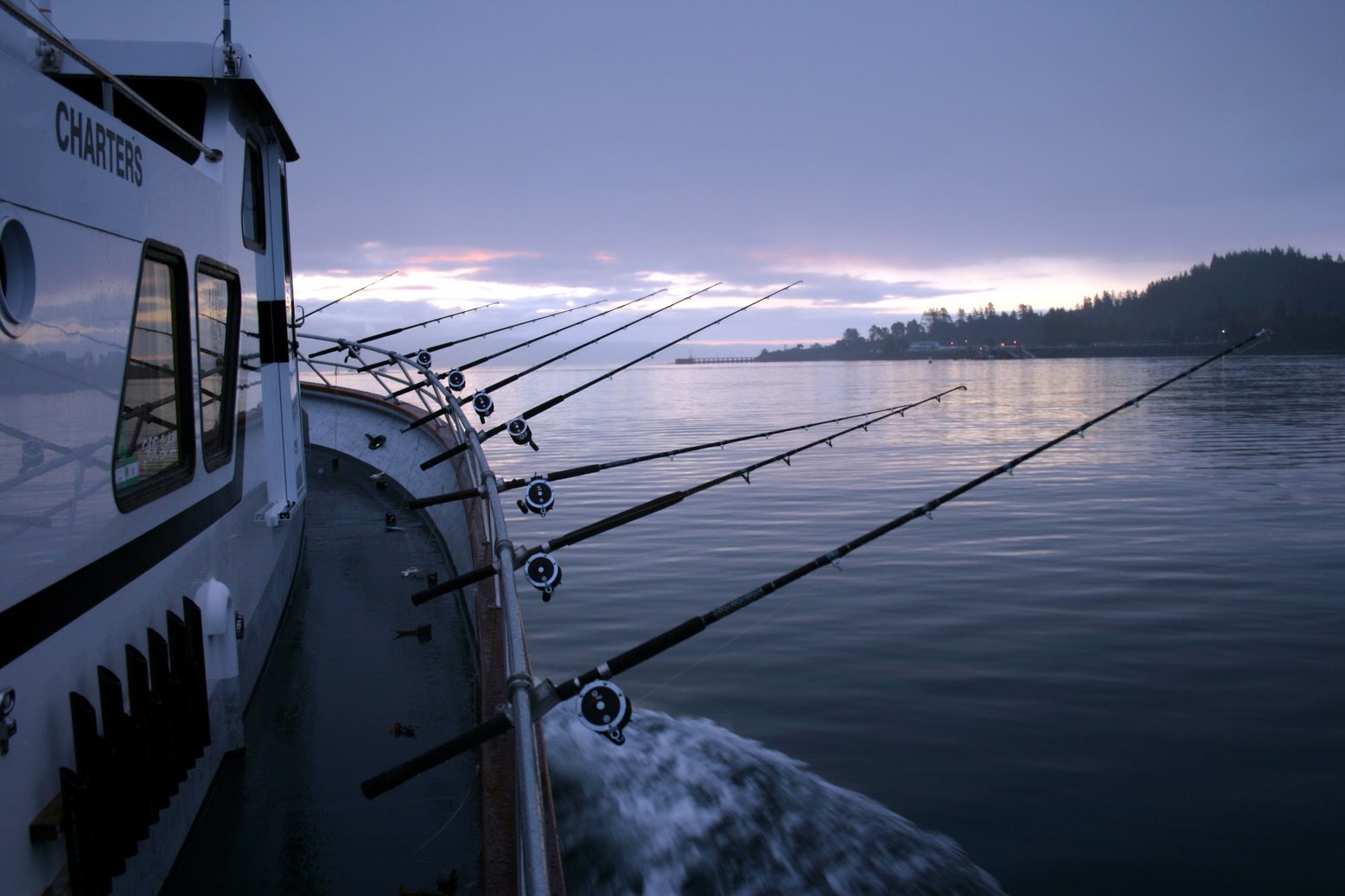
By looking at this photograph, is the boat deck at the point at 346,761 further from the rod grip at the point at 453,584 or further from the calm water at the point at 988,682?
the calm water at the point at 988,682

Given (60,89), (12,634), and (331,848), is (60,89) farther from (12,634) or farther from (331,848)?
(331,848)

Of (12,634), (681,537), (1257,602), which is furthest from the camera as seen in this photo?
(681,537)

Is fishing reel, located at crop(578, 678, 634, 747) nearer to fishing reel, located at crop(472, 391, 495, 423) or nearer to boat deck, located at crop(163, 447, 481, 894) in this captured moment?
boat deck, located at crop(163, 447, 481, 894)

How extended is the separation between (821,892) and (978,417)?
3519 centimetres

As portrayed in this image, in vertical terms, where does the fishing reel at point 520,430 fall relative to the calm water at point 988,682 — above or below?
above

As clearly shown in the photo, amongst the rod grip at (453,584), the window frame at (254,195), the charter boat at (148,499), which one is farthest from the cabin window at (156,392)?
the window frame at (254,195)

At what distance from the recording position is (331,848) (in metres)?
4.11

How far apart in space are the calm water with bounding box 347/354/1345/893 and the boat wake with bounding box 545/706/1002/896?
2 cm

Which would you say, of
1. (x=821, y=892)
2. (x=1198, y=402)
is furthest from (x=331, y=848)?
(x=1198, y=402)

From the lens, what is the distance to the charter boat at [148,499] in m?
2.69

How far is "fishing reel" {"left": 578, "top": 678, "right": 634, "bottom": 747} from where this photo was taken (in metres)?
3.00

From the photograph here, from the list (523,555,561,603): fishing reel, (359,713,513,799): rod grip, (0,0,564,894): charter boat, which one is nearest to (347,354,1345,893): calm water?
(0,0,564,894): charter boat

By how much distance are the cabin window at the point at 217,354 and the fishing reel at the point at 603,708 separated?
8.83ft

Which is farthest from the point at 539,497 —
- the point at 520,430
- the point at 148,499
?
the point at 148,499
